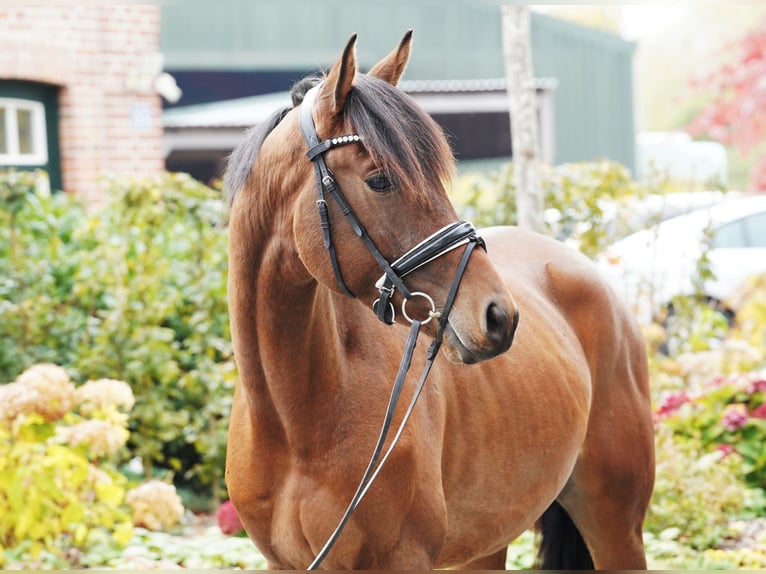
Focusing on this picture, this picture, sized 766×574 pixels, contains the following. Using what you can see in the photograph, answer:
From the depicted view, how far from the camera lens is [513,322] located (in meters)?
2.24

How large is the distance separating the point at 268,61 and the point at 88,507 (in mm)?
14860

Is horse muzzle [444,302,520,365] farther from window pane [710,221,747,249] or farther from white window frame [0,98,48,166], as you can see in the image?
window pane [710,221,747,249]

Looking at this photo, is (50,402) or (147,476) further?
(147,476)

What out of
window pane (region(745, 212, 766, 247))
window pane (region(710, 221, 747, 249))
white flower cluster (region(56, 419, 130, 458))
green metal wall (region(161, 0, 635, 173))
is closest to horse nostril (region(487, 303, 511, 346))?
white flower cluster (region(56, 419, 130, 458))

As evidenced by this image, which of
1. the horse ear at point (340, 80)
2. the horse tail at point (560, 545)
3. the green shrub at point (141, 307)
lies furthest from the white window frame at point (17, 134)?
the horse ear at point (340, 80)

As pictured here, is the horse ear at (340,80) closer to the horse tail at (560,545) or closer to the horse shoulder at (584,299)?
the horse shoulder at (584,299)

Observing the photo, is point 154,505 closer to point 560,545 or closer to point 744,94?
point 560,545

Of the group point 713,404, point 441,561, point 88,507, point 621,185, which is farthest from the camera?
point 621,185

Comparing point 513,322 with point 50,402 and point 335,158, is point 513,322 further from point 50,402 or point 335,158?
point 50,402

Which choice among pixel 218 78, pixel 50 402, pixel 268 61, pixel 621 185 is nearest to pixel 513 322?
pixel 50 402

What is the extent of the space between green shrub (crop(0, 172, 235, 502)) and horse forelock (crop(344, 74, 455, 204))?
10.7 feet

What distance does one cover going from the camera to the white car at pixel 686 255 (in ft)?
23.5

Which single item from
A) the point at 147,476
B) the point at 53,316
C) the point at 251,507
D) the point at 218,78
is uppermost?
the point at 218,78

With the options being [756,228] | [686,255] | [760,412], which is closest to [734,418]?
[760,412]
